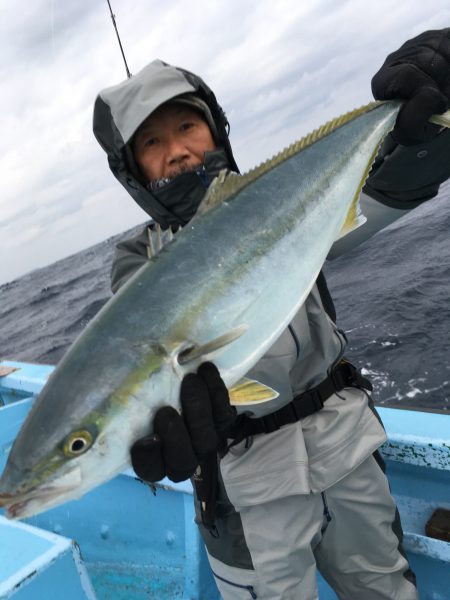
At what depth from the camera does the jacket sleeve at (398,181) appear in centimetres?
263

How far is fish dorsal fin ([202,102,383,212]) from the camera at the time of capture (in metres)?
2.13

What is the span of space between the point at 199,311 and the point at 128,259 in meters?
0.90

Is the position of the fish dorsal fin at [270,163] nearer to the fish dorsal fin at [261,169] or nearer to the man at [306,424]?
the fish dorsal fin at [261,169]

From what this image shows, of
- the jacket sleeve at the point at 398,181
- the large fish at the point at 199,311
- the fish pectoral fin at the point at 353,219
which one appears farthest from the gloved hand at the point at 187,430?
the jacket sleeve at the point at 398,181

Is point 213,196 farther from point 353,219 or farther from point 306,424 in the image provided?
point 306,424

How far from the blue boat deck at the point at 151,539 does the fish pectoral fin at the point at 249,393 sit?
1255 mm

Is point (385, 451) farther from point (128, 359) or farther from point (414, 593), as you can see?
point (128, 359)

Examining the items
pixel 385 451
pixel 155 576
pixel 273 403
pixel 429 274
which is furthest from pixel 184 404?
pixel 429 274

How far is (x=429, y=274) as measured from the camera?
376 inches

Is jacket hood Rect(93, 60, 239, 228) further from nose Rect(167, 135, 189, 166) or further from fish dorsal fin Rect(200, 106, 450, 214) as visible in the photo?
fish dorsal fin Rect(200, 106, 450, 214)

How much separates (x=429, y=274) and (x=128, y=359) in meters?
9.12

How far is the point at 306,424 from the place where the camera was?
2.45 metres

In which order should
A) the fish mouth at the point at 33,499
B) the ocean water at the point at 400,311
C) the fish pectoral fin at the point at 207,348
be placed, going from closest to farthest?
the fish mouth at the point at 33,499 < the fish pectoral fin at the point at 207,348 < the ocean water at the point at 400,311

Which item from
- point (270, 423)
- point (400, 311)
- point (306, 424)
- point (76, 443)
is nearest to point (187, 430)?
point (76, 443)
